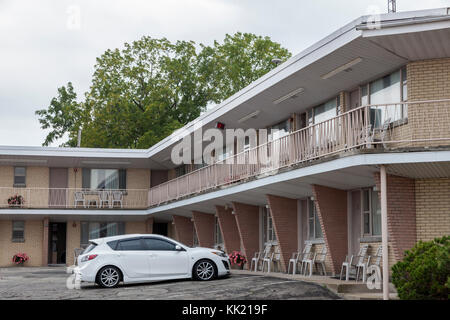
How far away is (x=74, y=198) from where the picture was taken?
115 ft

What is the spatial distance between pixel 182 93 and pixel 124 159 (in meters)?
16.9

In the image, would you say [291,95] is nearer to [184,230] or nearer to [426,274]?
[426,274]

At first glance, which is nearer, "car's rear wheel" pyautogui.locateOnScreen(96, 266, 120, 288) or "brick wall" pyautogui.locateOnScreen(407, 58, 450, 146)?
"brick wall" pyautogui.locateOnScreen(407, 58, 450, 146)

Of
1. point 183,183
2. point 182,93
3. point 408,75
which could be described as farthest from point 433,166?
point 182,93

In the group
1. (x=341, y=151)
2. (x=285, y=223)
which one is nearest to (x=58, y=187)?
(x=285, y=223)

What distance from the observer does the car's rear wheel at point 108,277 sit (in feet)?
59.5

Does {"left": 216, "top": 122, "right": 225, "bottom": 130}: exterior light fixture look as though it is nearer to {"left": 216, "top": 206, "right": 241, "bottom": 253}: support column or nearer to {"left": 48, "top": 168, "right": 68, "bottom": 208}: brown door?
{"left": 216, "top": 206, "right": 241, "bottom": 253}: support column

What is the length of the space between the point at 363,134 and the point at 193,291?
5359 mm

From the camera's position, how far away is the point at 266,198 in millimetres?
22906

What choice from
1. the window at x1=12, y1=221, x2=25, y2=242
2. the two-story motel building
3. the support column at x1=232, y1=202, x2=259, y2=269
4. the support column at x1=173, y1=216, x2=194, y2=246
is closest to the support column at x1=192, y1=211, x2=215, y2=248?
the two-story motel building

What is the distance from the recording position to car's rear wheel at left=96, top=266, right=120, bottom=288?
18.1m

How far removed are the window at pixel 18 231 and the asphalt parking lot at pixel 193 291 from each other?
16506 mm

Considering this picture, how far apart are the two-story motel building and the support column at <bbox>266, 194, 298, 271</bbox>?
0.04 meters
